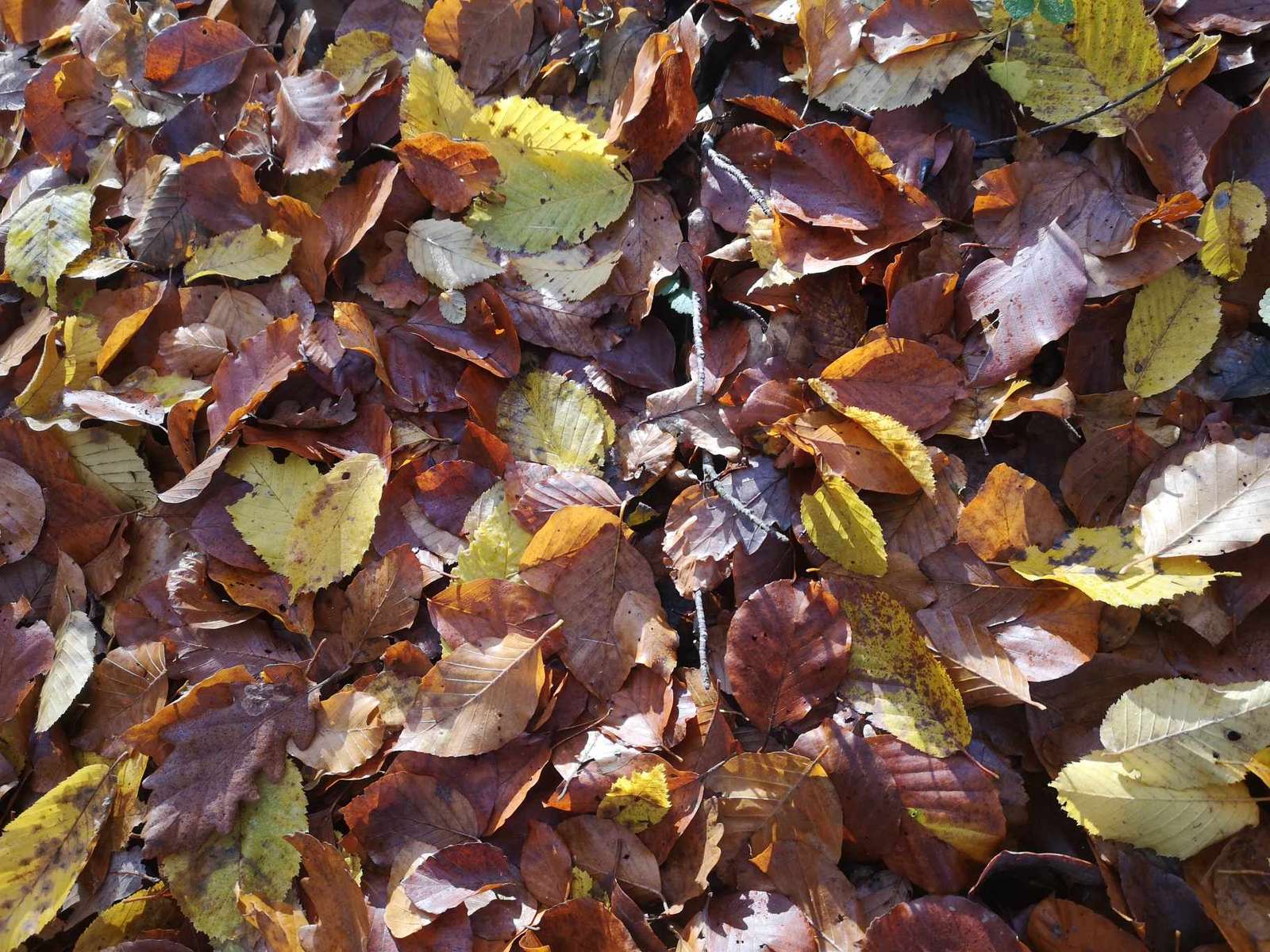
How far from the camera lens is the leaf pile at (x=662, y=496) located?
133cm

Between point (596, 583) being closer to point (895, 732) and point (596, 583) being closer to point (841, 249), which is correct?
point (895, 732)

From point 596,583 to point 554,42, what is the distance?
1.30 meters

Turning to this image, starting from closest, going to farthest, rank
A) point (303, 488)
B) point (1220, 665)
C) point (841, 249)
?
point (1220, 665) → point (841, 249) → point (303, 488)

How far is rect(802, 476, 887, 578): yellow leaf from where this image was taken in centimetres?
142

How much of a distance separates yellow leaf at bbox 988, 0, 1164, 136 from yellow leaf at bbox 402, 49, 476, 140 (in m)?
1.13

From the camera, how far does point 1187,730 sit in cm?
125

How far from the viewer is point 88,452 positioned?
1857 millimetres

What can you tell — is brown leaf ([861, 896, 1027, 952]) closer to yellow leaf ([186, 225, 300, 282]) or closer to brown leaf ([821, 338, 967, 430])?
brown leaf ([821, 338, 967, 430])

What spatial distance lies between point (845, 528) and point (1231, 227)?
0.85 meters

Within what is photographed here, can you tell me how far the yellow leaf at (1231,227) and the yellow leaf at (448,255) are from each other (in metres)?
1.34

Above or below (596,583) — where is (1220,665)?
above

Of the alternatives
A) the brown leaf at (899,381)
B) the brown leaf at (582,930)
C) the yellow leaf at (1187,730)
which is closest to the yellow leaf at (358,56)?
the brown leaf at (899,381)

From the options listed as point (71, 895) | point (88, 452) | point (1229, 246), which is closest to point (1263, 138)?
point (1229, 246)

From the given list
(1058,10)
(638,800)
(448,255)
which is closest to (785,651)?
(638,800)
